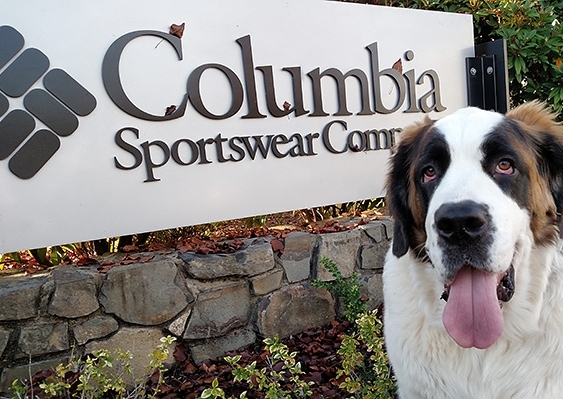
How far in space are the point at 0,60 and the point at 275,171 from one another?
179cm

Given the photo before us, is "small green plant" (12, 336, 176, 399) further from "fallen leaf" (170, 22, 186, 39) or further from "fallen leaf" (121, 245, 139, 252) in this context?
"fallen leaf" (170, 22, 186, 39)

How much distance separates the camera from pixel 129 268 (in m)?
2.71

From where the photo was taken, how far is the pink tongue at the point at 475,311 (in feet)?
5.26

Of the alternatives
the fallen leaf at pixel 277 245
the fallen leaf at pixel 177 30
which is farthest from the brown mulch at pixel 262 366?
the fallen leaf at pixel 177 30

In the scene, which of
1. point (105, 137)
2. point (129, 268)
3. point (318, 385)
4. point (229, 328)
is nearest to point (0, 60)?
point (105, 137)

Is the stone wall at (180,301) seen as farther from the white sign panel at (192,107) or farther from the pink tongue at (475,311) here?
the pink tongue at (475,311)

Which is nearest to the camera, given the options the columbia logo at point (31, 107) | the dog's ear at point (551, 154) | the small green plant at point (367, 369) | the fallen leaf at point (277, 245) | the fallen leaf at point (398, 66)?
the dog's ear at point (551, 154)

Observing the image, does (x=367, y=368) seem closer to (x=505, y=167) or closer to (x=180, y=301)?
(x=180, y=301)

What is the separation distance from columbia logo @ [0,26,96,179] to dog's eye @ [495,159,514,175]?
Result: 7.42ft

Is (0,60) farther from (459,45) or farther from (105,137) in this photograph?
(459,45)

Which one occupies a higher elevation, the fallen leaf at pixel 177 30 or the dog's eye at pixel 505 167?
the fallen leaf at pixel 177 30

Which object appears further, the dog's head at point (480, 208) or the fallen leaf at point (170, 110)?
the fallen leaf at point (170, 110)

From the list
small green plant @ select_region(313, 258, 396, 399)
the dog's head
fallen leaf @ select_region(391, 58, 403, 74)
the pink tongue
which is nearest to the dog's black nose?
the dog's head

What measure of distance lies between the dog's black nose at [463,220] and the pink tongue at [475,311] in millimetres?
171
